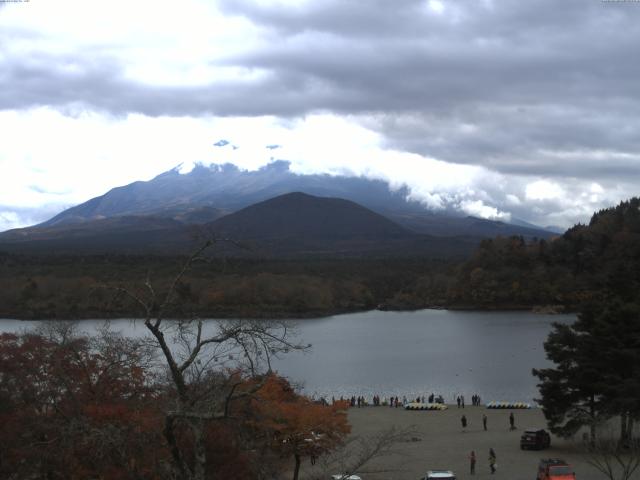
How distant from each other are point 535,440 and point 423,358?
26.6 metres

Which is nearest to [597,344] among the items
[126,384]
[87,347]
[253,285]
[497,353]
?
[126,384]

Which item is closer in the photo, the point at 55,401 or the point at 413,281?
the point at 55,401

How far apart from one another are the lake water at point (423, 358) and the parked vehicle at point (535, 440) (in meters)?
6.75

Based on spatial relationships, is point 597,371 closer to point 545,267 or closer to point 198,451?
point 198,451

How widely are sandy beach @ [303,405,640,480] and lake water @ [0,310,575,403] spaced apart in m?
4.29

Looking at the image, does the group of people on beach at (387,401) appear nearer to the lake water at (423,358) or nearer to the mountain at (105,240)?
the lake water at (423,358)

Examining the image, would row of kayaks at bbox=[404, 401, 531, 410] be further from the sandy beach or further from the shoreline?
the shoreline

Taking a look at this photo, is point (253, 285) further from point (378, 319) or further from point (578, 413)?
point (578, 413)

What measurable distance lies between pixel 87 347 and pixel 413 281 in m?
87.1

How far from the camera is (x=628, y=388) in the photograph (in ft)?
53.9

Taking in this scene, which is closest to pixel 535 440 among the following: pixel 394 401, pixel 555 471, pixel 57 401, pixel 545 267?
pixel 555 471

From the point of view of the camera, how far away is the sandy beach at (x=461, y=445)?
16609 mm

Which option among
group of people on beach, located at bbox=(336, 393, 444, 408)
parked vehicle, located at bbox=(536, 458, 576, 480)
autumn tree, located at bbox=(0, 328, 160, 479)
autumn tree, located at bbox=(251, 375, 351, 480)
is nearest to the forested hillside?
group of people on beach, located at bbox=(336, 393, 444, 408)

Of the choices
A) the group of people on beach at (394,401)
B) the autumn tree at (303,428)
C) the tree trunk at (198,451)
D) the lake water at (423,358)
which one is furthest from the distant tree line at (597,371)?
the tree trunk at (198,451)
